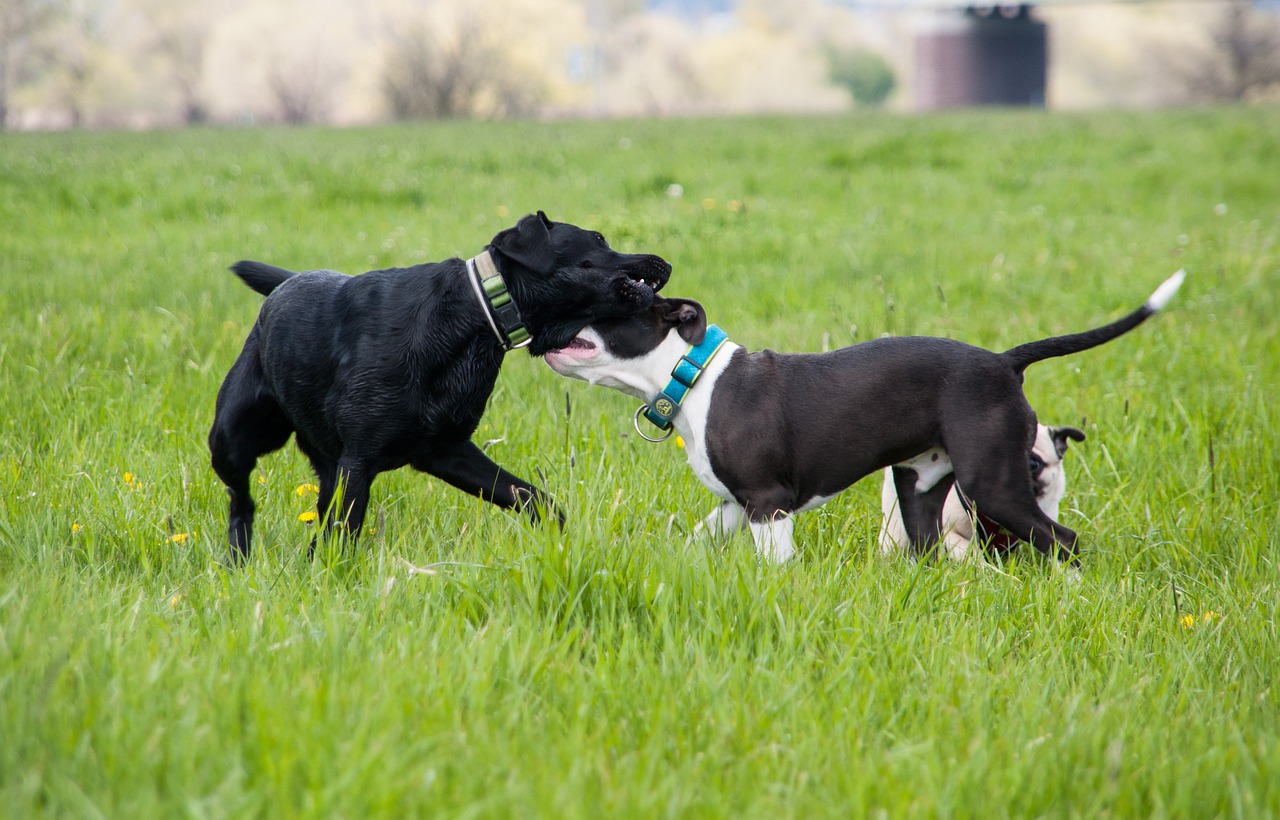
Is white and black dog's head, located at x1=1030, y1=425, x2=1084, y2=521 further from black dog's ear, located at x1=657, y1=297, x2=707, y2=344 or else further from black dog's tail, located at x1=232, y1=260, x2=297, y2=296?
black dog's tail, located at x1=232, y1=260, x2=297, y2=296

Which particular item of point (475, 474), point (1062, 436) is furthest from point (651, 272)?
point (1062, 436)

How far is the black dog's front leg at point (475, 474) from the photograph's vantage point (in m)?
3.20

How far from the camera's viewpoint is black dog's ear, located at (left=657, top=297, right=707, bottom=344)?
10.7 ft

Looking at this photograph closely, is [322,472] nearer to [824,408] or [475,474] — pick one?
[475,474]

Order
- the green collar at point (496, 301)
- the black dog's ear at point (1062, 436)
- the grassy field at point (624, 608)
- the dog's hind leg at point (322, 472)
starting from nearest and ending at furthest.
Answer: the grassy field at point (624, 608) < the green collar at point (496, 301) < the dog's hind leg at point (322, 472) < the black dog's ear at point (1062, 436)

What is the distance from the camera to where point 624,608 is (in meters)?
2.55

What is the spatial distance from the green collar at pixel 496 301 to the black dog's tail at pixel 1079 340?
4.84 ft

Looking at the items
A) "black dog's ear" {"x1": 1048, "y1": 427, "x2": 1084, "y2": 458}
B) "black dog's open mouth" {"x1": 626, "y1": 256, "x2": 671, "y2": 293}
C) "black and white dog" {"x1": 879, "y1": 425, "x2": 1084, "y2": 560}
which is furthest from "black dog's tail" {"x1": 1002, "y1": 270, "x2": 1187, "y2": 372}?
"black dog's open mouth" {"x1": 626, "y1": 256, "x2": 671, "y2": 293}

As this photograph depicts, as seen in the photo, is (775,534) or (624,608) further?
(775,534)

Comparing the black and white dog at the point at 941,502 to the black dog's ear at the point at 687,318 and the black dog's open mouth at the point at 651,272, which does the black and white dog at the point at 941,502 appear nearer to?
the black dog's ear at the point at 687,318

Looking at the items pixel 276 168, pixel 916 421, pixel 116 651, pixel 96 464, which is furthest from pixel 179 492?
pixel 276 168

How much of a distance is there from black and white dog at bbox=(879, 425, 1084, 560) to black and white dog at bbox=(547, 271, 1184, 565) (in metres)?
0.23

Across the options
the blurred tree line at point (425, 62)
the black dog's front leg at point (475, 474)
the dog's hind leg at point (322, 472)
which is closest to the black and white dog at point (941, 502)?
the black dog's front leg at point (475, 474)

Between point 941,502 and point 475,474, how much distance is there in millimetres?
1534
